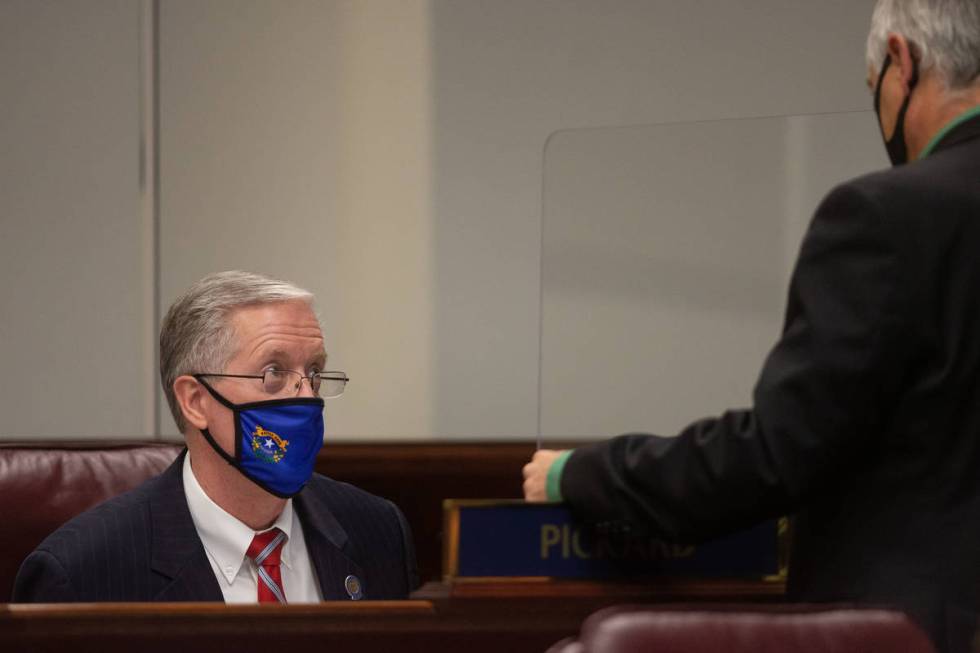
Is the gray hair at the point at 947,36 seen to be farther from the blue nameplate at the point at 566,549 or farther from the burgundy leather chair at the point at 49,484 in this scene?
the burgundy leather chair at the point at 49,484

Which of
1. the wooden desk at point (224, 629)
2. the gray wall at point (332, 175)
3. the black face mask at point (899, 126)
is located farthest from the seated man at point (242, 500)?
the gray wall at point (332, 175)

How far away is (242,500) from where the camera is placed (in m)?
2.28

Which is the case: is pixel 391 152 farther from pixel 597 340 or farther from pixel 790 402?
pixel 790 402

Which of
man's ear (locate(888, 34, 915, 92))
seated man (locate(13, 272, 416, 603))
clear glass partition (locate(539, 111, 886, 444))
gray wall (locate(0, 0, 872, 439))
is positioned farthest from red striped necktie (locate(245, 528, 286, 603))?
gray wall (locate(0, 0, 872, 439))

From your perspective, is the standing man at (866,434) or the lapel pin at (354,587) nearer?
the standing man at (866,434)

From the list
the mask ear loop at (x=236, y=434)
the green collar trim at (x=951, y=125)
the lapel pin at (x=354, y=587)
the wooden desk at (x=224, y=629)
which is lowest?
the lapel pin at (x=354, y=587)

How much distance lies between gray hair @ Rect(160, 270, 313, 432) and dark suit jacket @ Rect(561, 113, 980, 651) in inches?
45.0

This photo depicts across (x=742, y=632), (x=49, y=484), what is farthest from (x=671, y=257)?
(x=49, y=484)

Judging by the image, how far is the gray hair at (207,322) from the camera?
Result: 92.7 inches

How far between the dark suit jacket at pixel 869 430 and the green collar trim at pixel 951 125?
0.19ft

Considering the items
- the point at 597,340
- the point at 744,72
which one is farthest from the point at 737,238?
the point at 744,72

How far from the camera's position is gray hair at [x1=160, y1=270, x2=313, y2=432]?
92.7 inches

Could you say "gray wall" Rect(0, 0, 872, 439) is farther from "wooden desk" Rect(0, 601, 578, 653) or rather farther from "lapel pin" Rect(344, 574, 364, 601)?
"wooden desk" Rect(0, 601, 578, 653)

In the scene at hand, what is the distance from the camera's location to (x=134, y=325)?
4.00 meters
